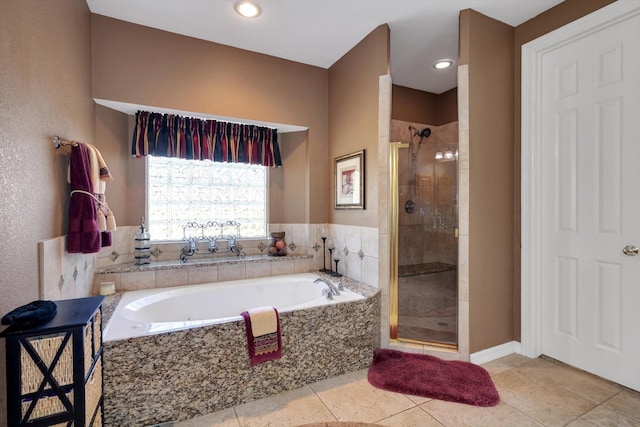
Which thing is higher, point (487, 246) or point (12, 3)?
point (12, 3)

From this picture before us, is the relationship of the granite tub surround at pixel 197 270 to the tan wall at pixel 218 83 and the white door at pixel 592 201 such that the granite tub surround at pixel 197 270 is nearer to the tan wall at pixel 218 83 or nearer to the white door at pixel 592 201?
the tan wall at pixel 218 83

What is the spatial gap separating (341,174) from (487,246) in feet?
4.85

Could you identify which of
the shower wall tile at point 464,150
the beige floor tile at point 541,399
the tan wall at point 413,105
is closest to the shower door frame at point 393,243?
the shower wall tile at point 464,150

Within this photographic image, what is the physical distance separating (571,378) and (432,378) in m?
1.01

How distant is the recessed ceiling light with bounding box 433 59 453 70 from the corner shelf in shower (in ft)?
6.90

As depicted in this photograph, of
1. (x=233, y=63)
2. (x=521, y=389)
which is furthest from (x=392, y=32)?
(x=521, y=389)

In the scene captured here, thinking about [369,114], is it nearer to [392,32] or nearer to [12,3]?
[392,32]

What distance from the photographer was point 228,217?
3.25 meters

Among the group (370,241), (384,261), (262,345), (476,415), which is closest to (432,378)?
(476,415)

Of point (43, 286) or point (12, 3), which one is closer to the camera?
point (12, 3)

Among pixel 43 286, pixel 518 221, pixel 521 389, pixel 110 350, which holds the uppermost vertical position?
pixel 518 221

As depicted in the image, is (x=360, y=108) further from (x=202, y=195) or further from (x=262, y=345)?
(x=262, y=345)

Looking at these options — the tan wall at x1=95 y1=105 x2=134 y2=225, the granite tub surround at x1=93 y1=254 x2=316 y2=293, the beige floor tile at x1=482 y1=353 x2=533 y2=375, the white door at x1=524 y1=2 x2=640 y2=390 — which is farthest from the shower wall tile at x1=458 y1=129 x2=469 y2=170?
the tan wall at x1=95 y1=105 x2=134 y2=225

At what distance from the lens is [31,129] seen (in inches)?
55.3
